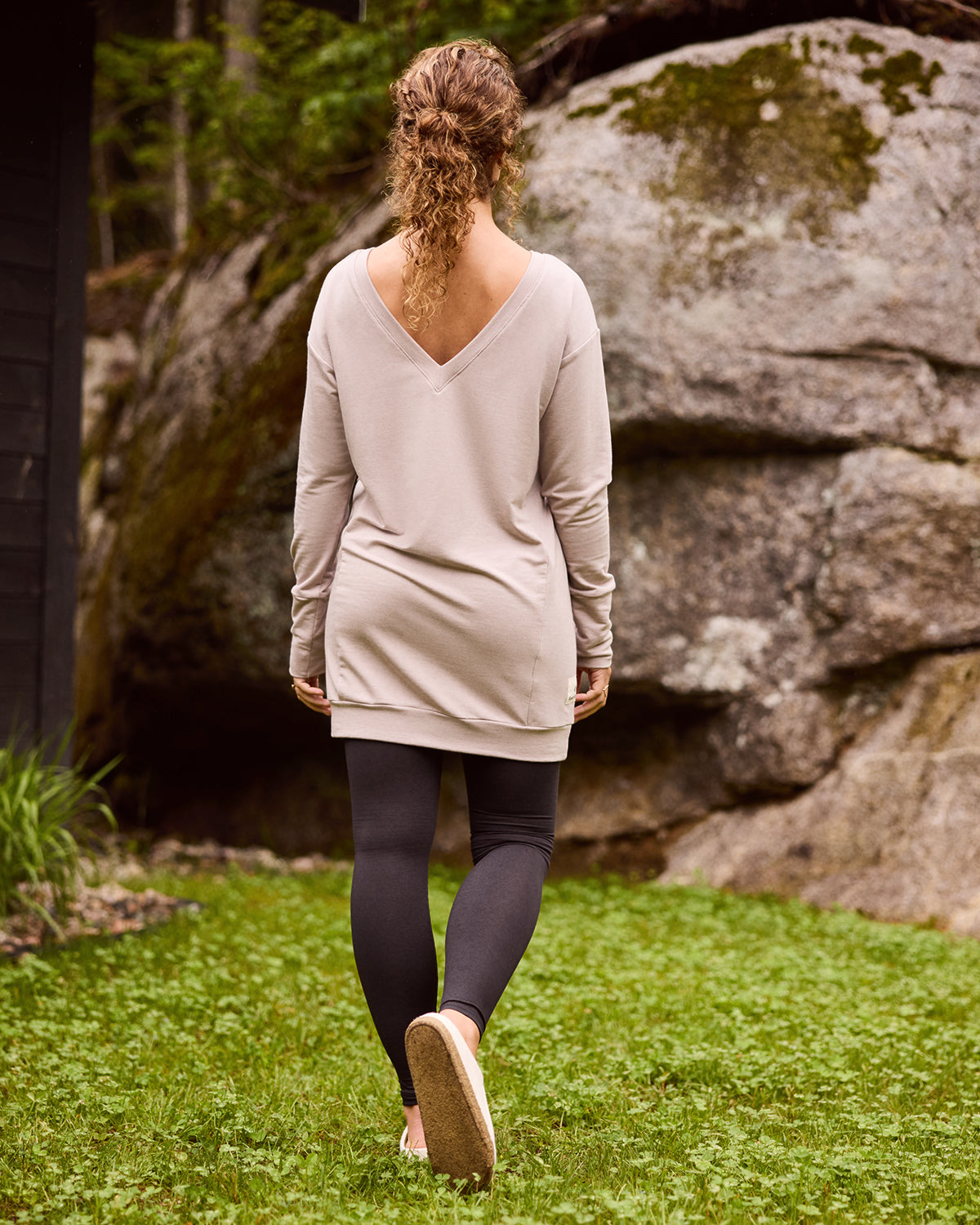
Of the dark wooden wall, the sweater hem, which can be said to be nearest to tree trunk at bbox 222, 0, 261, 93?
the dark wooden wall

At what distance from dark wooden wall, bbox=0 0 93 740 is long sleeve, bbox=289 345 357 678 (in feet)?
10.6

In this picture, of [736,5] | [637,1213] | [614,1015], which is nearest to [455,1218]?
[637,1213]

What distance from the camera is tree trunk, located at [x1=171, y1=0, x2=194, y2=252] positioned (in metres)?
11.2

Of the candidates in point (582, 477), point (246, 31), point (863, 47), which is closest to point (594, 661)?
point (582, 477)

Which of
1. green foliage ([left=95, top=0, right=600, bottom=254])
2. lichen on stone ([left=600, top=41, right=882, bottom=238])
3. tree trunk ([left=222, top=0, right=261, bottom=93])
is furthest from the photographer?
tree trunk ([left=222, top=0, right=261, bottom=93])

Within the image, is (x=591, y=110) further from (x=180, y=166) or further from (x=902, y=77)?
(x=180, y=166)

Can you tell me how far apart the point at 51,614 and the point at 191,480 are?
6.31ft

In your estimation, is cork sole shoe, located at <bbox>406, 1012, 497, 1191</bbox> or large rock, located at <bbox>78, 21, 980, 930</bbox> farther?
large rock, located at <bbox>78, 21, 980, 930</bbox>

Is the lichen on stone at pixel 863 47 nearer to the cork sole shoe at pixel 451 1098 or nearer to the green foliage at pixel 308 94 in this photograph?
the green foliage at pixel 308 94

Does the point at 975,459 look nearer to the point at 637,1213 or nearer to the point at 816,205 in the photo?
the point at 816,205

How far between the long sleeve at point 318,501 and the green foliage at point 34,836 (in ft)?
7.58

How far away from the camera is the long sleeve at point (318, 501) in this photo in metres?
2.38

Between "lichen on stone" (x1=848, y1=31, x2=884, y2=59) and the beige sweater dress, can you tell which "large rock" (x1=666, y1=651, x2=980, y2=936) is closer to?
"lichen on stone" (x1=848, y1=31, x2=884, y2=59)

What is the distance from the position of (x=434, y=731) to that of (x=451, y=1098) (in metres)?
0.65
